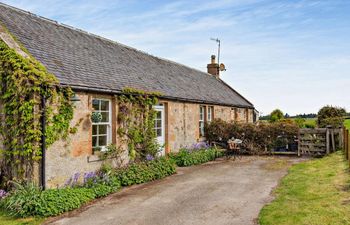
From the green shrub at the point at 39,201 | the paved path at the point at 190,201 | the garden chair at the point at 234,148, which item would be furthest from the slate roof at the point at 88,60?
the paved path at the point at 190,201

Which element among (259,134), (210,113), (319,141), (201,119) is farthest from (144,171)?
(319,141)

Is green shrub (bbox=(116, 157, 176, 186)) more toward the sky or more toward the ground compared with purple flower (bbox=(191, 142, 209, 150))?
more toward the ground

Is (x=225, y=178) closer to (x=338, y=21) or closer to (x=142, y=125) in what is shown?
(x=142, y=125)

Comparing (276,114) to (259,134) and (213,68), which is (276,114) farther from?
(259,134)

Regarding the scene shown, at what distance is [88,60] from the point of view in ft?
39.5

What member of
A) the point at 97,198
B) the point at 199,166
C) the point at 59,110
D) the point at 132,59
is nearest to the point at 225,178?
the point at 199,166

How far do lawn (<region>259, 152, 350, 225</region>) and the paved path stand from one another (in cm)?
36

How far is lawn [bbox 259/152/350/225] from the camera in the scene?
6.25m

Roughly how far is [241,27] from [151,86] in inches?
178

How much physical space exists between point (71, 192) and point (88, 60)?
5.76 m

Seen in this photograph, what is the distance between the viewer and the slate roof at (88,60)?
9.90 metres

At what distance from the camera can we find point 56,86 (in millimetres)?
8633

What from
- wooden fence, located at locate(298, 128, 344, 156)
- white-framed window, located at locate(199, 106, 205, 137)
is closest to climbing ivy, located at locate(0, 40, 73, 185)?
white-framed window, located at locate(199, 106, 205, 137)

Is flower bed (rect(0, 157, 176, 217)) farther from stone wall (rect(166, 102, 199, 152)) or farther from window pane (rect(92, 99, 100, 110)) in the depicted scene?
stone wall (rect(166, 102, 199, 152))
